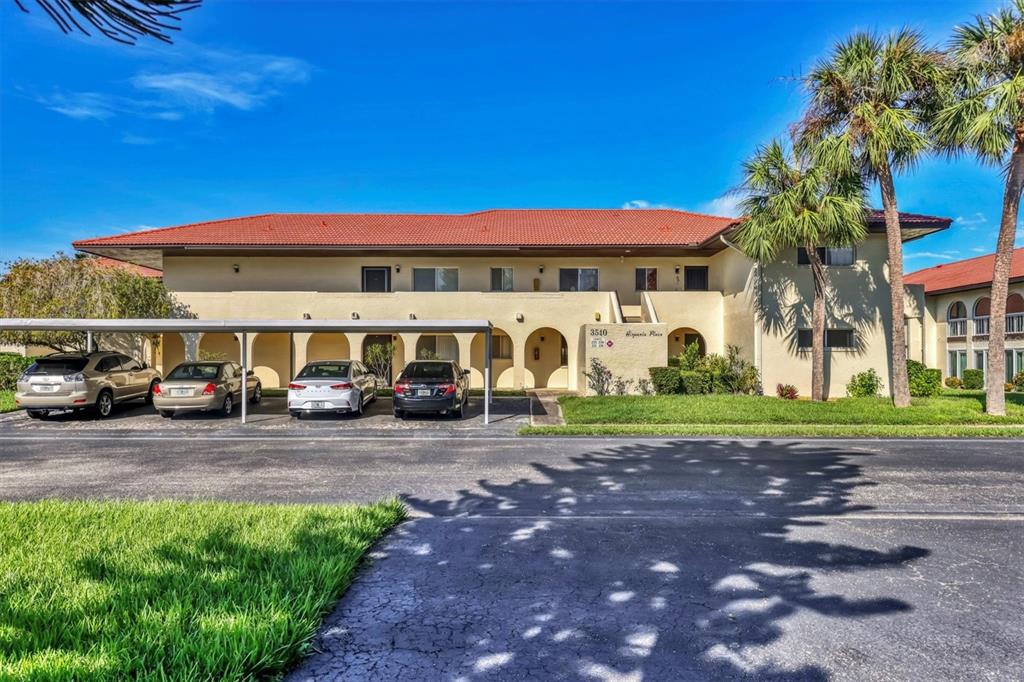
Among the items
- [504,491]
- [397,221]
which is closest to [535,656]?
[504,491]

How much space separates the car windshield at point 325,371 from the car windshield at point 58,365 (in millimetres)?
5285

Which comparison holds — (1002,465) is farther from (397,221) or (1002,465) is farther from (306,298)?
(397,221)

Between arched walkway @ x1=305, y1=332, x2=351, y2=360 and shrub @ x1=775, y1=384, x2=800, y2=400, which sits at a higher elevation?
arched walkway @ x1=305, y1=332, x2=351, y2=360

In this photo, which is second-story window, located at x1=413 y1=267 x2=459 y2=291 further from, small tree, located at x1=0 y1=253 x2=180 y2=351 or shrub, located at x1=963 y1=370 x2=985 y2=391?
shrub, located at x1=963 y1=370 x2=985 y2=391

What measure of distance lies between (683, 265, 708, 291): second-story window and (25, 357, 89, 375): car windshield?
65.7 feet

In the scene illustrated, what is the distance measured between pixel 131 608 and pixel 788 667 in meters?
4.17

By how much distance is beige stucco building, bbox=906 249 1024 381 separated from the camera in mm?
25344

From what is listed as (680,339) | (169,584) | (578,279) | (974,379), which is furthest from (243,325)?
(974,379)

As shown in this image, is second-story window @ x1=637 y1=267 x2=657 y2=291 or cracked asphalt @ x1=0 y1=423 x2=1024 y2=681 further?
second-story window @ x1=637 y1=267 x2=657 y2=291

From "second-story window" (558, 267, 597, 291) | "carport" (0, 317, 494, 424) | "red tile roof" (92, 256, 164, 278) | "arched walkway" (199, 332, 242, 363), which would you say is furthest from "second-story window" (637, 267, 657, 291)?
"red tile roof" (92, 256, 164, 278)

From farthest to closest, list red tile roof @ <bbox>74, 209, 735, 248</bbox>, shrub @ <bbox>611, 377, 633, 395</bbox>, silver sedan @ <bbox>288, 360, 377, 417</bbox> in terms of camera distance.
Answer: red tile roof @ <bbox>74, 209, 735, 248</bbox>, shrub @ <bbox>611, 377, 633, 395</bbox>, silver sedan @ <bbox>288, 360, 377, 417</bbox>

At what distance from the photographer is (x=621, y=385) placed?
18.5 m

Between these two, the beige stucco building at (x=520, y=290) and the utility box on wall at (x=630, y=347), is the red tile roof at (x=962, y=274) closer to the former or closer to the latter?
the beige stucco building at (x=520, y=290)

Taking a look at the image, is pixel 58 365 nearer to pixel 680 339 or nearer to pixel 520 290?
pixel 520 290
